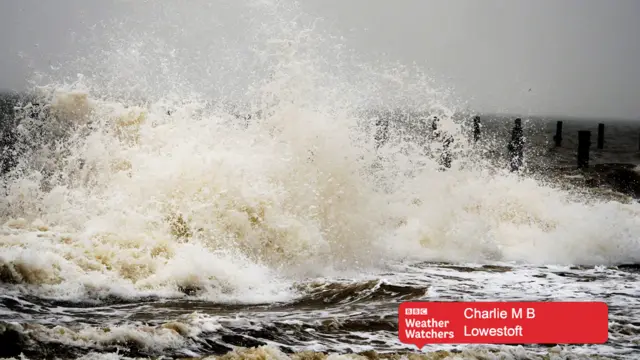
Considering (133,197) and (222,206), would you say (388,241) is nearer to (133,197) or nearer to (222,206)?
(222,206)

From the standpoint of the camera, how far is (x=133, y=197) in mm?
10930

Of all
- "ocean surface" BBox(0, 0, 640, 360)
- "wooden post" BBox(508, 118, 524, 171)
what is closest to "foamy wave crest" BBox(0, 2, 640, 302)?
"ocean surface" BBox(0, 0, 640, 360)

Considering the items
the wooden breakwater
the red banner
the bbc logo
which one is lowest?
the red banner

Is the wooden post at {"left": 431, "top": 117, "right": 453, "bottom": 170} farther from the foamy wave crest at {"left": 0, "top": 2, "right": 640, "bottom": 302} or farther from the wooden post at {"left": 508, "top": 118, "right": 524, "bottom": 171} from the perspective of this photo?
the wooden post at {"left": 508, "top": 118, "right": 524, "bottom": 171}

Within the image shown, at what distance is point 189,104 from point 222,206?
2718 millimetres

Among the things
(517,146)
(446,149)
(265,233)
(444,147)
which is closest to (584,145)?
(517,146)

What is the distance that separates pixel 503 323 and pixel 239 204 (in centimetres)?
431

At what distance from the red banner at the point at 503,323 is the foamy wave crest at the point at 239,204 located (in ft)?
5.54

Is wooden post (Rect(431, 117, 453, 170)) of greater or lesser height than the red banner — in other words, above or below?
above

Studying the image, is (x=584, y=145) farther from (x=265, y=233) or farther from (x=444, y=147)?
(x=265, y=233)

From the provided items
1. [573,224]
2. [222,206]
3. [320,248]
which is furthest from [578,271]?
[222,206]

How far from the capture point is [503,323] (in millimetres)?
7578

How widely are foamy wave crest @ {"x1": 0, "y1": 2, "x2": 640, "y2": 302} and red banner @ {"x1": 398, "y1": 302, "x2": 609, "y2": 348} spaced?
5.54ft

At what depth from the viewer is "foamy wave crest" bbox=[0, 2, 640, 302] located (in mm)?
9023
